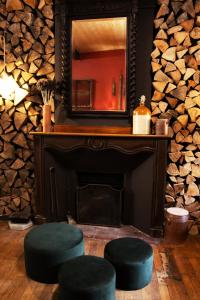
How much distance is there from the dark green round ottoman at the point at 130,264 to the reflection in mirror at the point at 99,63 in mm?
1339

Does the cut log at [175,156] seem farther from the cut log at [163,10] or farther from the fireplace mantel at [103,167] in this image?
the cut log at [163,10]

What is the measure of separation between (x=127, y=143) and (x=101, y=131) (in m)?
0.34

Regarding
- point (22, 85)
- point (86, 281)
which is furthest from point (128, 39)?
point (86, 281)

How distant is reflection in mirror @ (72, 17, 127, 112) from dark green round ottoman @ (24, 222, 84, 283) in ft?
4.29

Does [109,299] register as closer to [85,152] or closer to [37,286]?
[37,286]

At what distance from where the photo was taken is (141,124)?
2480 millimetres

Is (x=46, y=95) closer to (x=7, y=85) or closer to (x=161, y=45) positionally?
(x=7, y=85)

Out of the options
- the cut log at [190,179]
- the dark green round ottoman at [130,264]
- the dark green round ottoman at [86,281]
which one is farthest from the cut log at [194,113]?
the dark green round ottoman at [86,281]

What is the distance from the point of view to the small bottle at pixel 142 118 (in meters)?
2.47

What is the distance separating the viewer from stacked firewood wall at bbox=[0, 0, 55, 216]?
269 cm

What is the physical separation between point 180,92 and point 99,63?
2.77 ft

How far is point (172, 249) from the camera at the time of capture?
2.36 metres

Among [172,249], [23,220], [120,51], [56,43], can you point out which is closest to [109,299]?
[172,249]

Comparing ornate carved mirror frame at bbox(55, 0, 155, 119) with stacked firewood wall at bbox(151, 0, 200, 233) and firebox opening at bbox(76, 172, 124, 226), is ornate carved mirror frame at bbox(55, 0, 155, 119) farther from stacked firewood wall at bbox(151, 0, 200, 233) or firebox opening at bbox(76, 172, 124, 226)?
firebox opening at bbox(76, 172, 124, 226)
